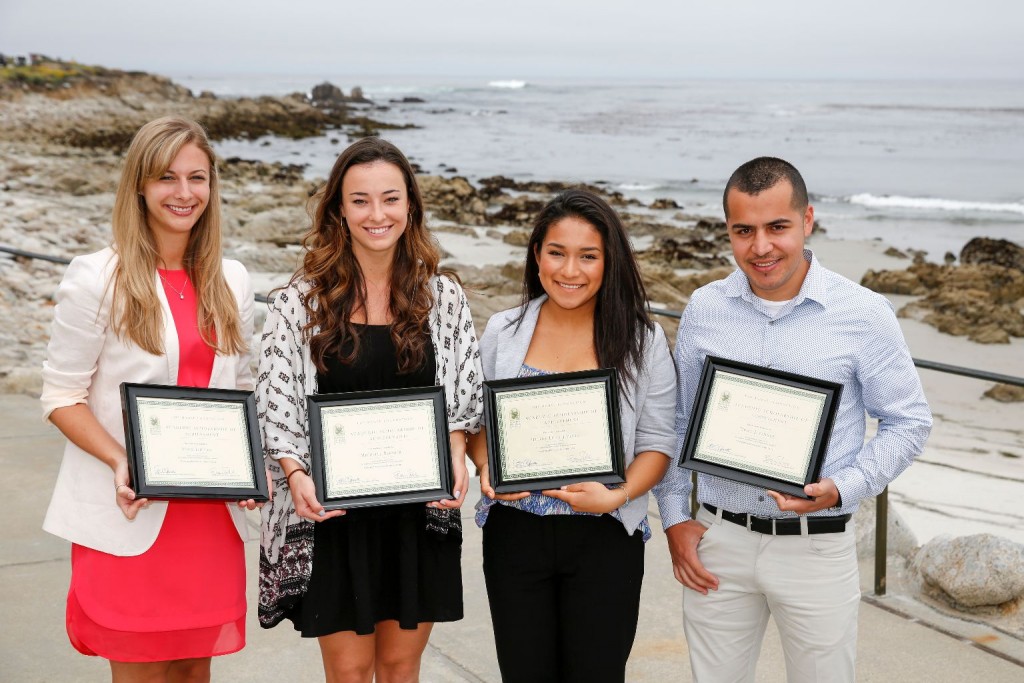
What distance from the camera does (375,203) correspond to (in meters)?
2.92

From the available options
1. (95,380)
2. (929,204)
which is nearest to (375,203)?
(95,380)

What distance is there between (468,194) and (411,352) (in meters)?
29.6

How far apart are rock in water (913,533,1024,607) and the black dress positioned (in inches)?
115

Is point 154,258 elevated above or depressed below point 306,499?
above

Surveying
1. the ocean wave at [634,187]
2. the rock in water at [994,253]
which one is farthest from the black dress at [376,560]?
the ocean wave at [634,187]

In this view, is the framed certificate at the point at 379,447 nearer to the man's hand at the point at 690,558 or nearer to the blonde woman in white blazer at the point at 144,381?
the blonde woman in white blazer at the point at 144,381

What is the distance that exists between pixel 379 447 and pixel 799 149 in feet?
190

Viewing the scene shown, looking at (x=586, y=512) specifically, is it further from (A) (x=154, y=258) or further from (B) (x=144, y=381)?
(A) (x=154, y=258)

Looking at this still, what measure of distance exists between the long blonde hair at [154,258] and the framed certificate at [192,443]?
172 mm

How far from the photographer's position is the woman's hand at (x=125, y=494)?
2799 millimetres

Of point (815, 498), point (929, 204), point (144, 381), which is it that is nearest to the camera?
point (815, 498)

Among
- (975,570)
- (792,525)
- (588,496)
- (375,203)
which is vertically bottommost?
(975,570)

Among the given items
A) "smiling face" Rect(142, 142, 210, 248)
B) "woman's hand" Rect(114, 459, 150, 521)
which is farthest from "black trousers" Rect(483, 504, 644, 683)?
"smiling face" Rect(142, 142, 210, 248)

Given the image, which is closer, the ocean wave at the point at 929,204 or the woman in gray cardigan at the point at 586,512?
the woman in gray cardigan at the point at 586,512
